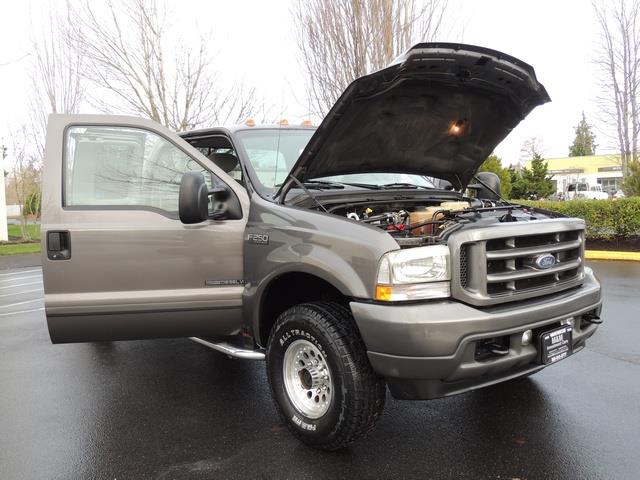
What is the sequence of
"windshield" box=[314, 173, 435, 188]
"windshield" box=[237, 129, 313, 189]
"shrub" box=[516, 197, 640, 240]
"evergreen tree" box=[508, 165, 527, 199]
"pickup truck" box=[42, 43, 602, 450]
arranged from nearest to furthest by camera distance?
"pickup truck" box=[42, 43, 602, 450] < "windshield" box=[237, 129, 313, 189] < "windshield" box=[314, 173, 435, 188] < "shrub" box=[516, 197, 640, 240] < "evergreen tree" box=[508, 165, 527, 199]

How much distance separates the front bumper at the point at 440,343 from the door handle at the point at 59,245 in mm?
1979

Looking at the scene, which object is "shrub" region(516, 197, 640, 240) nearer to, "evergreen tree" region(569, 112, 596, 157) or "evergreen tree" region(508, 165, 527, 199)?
"evergreen tree" region(508, 165, 527, 199)

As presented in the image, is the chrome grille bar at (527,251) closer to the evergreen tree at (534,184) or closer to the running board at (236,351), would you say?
the running board at (236,351)

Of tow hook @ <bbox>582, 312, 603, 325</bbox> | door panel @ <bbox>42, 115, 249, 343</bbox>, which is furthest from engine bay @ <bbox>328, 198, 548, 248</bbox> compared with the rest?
door panel @ <bbox>42, 115, 249, 343</bbox>

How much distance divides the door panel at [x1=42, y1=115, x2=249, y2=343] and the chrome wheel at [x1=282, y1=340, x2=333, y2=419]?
0.58 meters

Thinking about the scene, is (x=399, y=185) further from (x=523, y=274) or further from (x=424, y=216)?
Answer: (x=523, y=274)

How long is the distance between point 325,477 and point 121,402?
1.94m

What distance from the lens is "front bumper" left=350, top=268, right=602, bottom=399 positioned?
2537 mm

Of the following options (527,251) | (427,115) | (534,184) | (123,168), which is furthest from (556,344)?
(534,184)

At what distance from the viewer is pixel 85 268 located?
3.40 metres

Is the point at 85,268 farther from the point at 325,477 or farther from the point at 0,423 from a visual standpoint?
the point at 325,477

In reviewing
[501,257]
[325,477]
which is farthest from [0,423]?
[501,257]

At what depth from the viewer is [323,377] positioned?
302cm

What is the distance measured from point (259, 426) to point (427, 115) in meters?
2.49
